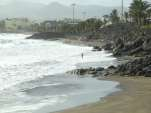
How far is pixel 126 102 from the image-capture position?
20.2 m

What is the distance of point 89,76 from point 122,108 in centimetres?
1273

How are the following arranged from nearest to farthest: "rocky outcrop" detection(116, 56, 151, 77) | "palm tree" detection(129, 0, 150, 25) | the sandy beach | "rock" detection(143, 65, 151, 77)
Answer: the sandy beach → "rock" detection(143, 65, 151, 77) → "rocky outcrop" detection(116, 56, 151, 77) → "palm tree" detection(129, 0, 150, 25)

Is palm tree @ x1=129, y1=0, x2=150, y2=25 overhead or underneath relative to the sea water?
overhead

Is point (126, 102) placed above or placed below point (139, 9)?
below

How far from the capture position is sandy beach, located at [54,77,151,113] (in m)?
18.4

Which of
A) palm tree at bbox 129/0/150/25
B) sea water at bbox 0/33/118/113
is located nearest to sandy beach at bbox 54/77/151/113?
sea water at bbox 0/33/118/113

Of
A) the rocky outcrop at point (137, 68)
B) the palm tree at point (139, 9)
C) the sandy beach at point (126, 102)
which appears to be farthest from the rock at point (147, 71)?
the palm tree at point (139, 9)

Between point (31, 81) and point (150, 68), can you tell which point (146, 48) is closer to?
point (150, 68)

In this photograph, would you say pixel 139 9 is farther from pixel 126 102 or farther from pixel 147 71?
pixel 126 102

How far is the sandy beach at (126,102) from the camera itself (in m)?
18.4

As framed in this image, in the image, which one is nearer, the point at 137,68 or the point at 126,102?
the point at 126,102

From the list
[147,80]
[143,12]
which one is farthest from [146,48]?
[143,12]

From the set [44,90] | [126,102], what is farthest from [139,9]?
[126,102]

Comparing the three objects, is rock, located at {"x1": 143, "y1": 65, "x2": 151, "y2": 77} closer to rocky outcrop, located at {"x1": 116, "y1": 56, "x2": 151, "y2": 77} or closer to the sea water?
rocky outcrop, located at {"x1": 116, "y1": 56, "x2": 151, "y2": 77}
